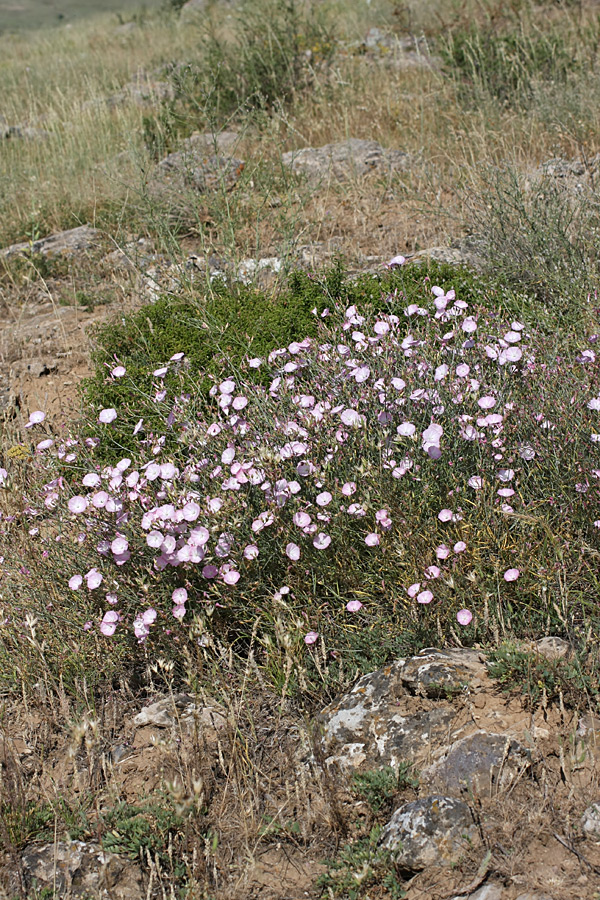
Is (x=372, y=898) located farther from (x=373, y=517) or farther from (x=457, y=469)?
(x=457, y=469)

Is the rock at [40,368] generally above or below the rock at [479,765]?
above

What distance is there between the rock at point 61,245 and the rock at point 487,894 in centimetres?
582

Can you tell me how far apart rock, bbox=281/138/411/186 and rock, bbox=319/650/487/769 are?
16.7 feet

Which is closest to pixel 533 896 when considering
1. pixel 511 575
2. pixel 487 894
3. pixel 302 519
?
pixel 487 894

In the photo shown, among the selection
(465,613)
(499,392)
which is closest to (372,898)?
(465,613)

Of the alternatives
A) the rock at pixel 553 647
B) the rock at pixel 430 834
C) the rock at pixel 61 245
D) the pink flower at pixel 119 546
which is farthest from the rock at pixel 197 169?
the rock at pixel 430 834

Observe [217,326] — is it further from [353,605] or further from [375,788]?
[375,788]

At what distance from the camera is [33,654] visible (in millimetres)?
2803

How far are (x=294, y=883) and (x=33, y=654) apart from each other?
139 centimetres

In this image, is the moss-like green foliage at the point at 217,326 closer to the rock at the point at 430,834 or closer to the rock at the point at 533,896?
the rock at the point at 430,834

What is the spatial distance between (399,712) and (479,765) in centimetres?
32

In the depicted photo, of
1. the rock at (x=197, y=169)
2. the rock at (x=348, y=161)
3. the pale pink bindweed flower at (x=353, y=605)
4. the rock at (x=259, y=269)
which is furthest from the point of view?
the rock at (x=348, y=161)

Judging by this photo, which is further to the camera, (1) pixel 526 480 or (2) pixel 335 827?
(1) pixel 526 480

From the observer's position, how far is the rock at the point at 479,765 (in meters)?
2.01
